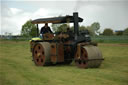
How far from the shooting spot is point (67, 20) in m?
11.6

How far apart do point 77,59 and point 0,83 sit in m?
4.30

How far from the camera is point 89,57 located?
10.4 meters

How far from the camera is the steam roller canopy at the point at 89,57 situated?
10.4 m

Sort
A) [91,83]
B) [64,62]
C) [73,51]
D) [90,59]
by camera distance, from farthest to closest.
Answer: [64,62]
[73,51]
[90,59]
[91,83]

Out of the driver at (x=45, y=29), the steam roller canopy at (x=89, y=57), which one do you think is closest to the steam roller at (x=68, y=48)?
the steam roller canopy at (x=89, y=57)

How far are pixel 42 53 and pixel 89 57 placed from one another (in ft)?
8.21

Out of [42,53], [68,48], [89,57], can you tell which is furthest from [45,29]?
[89,57]

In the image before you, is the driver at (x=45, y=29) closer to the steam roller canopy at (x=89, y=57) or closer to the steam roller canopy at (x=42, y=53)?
the steam roller canopy at (x=42, y=53)

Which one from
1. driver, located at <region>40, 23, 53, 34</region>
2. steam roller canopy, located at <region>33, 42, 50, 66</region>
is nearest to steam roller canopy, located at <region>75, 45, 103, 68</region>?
steam roller canopy, located at <region>33, 42, 50, 66</region>

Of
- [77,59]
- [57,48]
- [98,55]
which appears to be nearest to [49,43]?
[57,48]

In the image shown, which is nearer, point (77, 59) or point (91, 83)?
point (91, 83)

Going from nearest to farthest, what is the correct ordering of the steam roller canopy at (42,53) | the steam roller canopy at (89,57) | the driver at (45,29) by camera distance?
the steam roller canopy at (89,57) < the steam roller canopy at (42,53) < the driver at (45,29)

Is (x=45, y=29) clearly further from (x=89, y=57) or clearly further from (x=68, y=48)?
(x=89, y=57)

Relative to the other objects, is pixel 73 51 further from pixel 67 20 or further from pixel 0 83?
pixel 0 83
